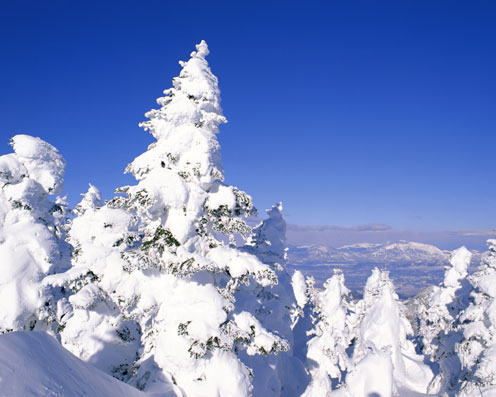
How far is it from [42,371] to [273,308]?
18.9m

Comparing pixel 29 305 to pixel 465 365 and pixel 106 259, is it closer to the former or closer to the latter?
pixel 106 259

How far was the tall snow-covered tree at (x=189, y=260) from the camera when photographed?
9.57m

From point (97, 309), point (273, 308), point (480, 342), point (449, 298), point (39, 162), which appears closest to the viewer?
point (39, 162)

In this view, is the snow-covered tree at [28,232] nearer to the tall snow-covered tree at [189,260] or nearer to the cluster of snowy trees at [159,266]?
the cluster of snowy trees at [159,266]

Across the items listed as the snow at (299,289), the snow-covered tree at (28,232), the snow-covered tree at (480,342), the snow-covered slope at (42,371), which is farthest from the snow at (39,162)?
the snow at (299,289)

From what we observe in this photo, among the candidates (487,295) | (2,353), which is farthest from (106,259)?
(487,295)

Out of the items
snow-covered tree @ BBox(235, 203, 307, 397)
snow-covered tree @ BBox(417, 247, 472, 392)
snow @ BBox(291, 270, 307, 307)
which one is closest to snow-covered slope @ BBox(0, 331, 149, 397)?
snow-covered tree @ BBox(235, 203, 307, 397)

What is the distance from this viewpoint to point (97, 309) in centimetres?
1378

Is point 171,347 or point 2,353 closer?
point 2,353

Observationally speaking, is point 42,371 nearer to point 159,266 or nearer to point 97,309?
point 159,266

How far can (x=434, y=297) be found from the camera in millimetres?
39719

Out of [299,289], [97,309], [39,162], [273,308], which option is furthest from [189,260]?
[299,289]

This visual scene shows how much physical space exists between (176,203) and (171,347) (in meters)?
3.94

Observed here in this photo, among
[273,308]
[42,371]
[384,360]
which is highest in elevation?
[42,371]
